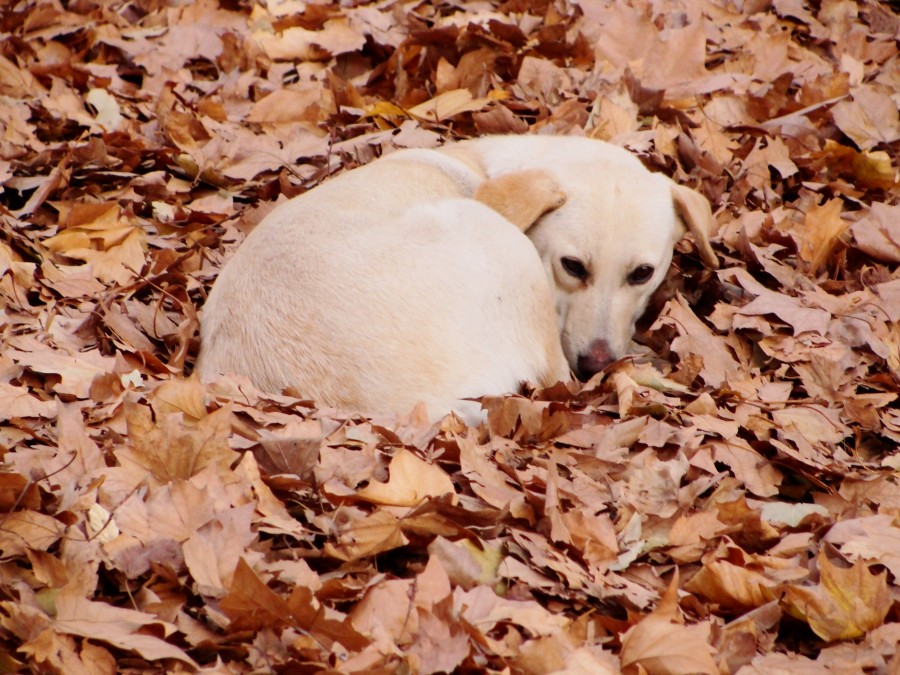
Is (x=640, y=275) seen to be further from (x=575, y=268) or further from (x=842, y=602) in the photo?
(x=842, y=602)

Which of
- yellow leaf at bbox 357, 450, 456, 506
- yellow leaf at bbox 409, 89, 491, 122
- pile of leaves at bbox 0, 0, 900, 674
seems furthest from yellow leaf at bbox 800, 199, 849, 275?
yellow leaf at bbox 357, 450, 456, 506

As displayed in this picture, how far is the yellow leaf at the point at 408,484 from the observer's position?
266 centimetres

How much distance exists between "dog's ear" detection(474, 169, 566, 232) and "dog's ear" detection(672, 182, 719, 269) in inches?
22.8

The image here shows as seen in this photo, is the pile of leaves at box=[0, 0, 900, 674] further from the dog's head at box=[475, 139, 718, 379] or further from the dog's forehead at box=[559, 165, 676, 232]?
the dog's forehead at box=[559, 165, 676, 232]

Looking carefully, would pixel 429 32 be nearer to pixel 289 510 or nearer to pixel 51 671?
pixel 289 510

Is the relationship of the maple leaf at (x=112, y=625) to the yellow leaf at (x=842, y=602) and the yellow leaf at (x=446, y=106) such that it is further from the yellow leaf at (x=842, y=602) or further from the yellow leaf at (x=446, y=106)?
the yellow leaf at (x=446, y=106)

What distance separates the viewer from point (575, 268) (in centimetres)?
439

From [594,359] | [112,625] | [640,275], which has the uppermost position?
[112,625]

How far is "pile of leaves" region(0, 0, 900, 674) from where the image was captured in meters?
2.32

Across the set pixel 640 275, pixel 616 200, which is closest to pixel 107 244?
pixel 616 200

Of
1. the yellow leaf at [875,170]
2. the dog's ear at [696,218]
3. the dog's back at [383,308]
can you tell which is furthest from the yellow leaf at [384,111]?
the yellow leaf at [875,170]

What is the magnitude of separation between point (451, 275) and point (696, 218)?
4.83 feet

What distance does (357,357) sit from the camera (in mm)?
3260

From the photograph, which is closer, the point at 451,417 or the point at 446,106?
the point at 451,417
